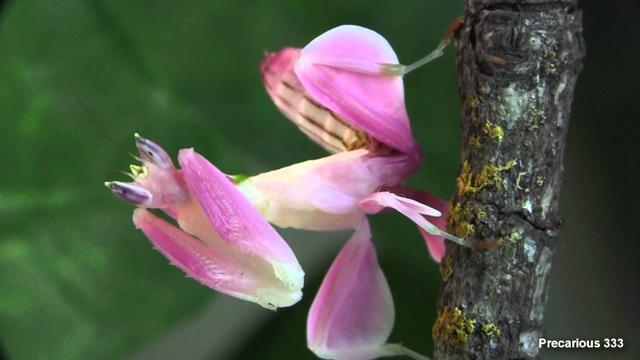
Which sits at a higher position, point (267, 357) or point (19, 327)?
point (19, 327)

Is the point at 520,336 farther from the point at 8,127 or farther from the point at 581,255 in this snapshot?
the point at 8,127

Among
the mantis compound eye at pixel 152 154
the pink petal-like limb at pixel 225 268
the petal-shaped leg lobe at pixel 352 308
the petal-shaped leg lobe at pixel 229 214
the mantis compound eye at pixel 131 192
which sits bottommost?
the petal-shaped leg lobe at pixel 352 308

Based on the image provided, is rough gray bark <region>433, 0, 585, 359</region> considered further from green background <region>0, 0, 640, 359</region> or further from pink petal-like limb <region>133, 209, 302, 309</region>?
green background <region>0, 0, 640, 359</region>

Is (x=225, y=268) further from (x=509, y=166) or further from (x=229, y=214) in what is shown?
(x=509, y=166)

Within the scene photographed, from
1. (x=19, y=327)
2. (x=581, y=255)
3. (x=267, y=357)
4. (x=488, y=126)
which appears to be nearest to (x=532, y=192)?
(x=488, y=126)

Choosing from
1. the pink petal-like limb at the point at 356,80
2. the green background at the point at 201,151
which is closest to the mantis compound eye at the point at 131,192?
the pink petal-like limb at the point at 356,80

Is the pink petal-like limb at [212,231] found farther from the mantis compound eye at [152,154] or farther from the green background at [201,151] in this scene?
the green background at [201,151]

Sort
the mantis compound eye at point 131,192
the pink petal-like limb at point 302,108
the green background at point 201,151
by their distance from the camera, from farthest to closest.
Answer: the green background at point 201,151 < the pink petal-like limb at point 302,108 < the mantis compound eye at point 131,192
